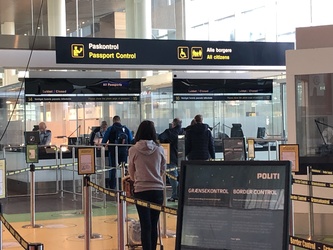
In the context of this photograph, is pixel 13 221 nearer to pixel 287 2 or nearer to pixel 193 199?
pixel 193 199

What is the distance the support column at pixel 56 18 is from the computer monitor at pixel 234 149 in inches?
Answer: 234

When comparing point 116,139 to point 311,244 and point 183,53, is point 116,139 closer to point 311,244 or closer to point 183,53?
point 183,53

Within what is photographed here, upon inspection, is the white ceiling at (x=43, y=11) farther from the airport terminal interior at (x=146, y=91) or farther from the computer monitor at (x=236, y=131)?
the computer monitor at (x=236, y=131)

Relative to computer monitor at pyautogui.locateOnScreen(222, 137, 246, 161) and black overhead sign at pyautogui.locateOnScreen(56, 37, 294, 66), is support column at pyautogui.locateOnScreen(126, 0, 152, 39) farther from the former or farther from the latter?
computer monitor at pyautogui.locateOnScreen(222, 137, 246, 161)

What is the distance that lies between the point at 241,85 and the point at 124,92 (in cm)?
319

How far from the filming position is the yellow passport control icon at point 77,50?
12.3 m

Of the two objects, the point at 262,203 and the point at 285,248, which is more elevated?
the point at 262,203

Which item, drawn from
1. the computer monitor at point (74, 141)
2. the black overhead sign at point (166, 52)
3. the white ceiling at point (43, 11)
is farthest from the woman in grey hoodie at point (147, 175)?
the computer monitor at point (74, 141)

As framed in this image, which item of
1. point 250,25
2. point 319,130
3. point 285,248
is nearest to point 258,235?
point 285,248

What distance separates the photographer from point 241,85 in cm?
1786

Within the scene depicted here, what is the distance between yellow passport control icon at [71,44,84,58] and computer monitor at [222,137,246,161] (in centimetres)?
317

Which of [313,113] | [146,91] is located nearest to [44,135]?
[146,91]

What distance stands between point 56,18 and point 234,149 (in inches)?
252

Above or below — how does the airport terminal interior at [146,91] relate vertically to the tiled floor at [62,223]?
above
